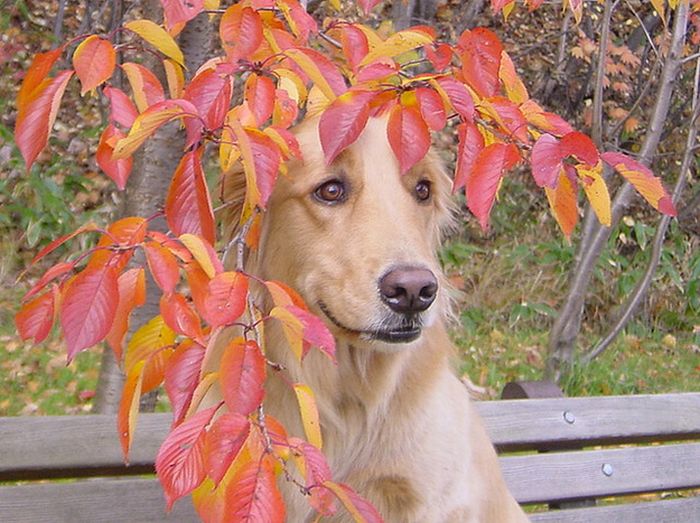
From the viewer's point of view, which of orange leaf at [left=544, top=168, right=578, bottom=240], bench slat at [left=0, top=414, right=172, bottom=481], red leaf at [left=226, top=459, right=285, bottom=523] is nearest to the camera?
red leaf at [left=226, top=459, right=285, bottom=523]

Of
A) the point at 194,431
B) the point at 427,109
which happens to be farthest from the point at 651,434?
the point at 194,431

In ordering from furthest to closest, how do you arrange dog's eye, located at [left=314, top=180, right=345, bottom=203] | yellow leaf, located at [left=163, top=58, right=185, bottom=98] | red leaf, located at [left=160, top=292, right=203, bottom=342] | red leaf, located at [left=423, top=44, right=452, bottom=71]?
dog's eye, located at [left=314, top=180, right=345, bottom=203], red leaf, located at [left=423, top=44, right=452, bottom=71], yellow leaf, located at [left=163, top=58, right=185, bottom=98], red leaf, located at [left=160, top=292, right=203, bottom=342]

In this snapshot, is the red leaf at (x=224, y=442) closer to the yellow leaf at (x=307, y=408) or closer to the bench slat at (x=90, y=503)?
the yellow leaf at (x=307, y=408)

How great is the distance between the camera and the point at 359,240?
207cm

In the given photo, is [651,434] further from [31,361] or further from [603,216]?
[31,361]

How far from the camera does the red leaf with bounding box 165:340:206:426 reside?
1347mm

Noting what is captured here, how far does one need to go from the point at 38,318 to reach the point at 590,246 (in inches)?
156

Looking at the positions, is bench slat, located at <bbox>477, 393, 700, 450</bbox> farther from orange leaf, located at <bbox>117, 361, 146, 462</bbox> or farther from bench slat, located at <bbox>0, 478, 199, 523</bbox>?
orange leaf, located at <bbox>117, 361, 146, 462</bbox>

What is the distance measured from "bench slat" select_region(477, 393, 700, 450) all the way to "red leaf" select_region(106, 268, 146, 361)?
172cm

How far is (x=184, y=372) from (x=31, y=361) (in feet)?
13.7

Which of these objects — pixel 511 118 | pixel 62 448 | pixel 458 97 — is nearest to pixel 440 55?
pixel 511 118

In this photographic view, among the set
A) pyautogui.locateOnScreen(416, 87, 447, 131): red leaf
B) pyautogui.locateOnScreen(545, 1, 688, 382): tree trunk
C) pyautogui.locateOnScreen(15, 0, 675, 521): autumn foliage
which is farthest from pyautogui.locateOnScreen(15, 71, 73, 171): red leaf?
pyautogui.locateOnScreen(545, 1, 688, 382): tree trunk

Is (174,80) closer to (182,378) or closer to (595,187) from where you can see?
(182,378)

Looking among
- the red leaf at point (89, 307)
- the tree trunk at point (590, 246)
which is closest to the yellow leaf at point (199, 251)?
the red leaf at point (89, 307)
